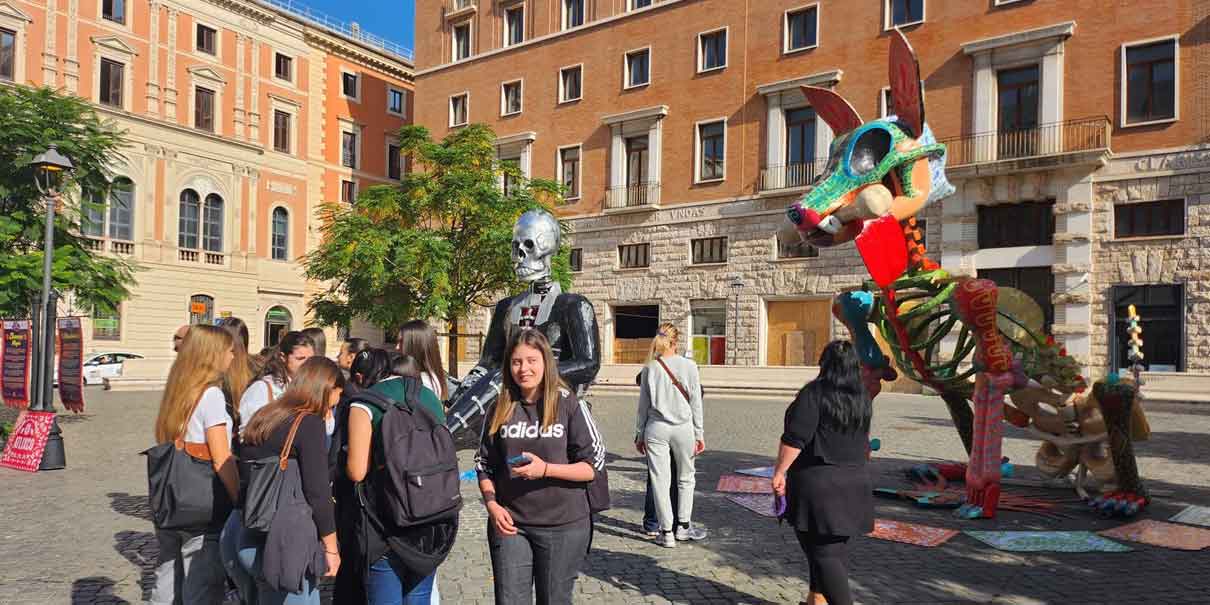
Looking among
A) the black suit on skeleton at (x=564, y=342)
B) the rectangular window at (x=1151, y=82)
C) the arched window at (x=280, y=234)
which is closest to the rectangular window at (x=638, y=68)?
the rectangular window at (x=1151, y=82)

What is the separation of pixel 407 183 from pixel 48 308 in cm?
1272

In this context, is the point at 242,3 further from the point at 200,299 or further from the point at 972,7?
the point at 972,7

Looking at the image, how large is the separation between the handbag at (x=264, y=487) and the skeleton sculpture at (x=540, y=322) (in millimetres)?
1506

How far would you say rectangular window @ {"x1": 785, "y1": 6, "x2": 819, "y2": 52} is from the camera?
2756cm

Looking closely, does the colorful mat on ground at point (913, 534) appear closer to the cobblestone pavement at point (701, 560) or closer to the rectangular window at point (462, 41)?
the cobblestone pavement at point (701, 560)

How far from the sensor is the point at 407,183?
23219mm

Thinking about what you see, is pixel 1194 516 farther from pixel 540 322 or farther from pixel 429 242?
pixel 429 242

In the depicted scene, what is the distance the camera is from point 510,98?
35562 millimetres

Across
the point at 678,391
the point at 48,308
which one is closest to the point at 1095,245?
the point at 678,391

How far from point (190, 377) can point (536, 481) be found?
1918 millimetres

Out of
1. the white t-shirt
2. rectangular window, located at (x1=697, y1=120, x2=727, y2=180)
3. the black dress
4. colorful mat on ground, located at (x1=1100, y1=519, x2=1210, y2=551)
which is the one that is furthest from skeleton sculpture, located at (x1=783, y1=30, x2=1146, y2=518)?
rectangular window, located at (x1=697, y1=120, x2=727, y2=180)

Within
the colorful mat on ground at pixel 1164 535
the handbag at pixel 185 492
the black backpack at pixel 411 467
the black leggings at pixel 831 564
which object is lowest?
the colorful mat on ground at pixel 1164 535

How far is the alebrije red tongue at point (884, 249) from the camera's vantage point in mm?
7656

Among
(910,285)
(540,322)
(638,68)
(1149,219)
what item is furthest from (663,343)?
(638,68)
